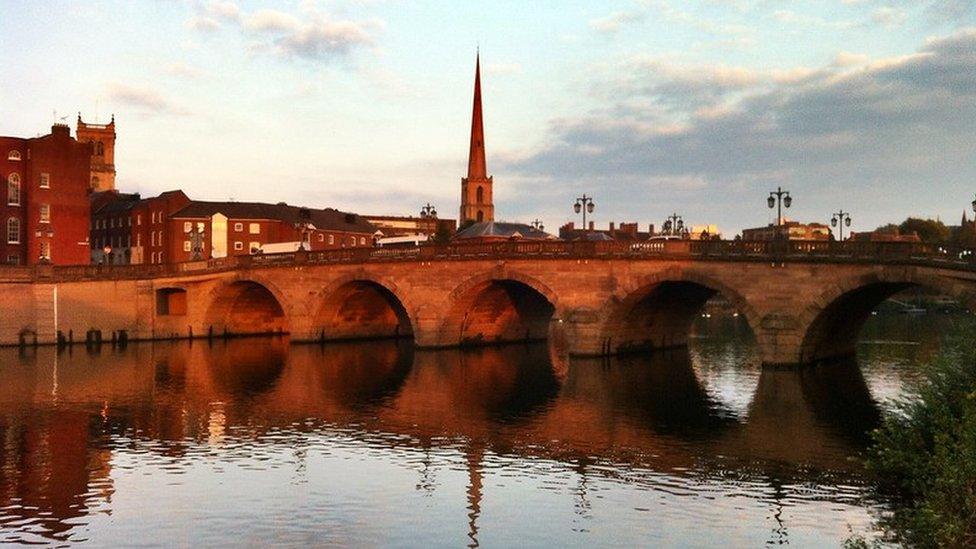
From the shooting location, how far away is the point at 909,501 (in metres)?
22.5

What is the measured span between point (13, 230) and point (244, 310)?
20.9m

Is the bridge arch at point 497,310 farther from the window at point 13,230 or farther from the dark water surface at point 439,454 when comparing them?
the window at point 13,230

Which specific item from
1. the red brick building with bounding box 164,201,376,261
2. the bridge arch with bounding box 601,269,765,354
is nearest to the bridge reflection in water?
the bridge arch with bounding box 601,269,765,354

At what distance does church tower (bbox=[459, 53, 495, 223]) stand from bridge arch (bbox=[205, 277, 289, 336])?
216 ft

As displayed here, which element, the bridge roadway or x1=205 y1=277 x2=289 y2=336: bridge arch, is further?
x1=205 y1=277 x2=289 y2=336: bridge arch

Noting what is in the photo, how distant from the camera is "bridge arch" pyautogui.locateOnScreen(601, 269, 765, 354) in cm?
4903

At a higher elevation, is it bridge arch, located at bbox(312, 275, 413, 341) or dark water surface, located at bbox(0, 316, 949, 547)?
bridge arch, located at bbox(312, 275, 413, 341)

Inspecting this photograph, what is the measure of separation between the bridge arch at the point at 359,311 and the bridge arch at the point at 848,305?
2631cm

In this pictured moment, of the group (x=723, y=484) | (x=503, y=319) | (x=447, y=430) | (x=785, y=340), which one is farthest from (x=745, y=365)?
(x=723, y=484)

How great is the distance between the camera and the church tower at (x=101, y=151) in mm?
153625

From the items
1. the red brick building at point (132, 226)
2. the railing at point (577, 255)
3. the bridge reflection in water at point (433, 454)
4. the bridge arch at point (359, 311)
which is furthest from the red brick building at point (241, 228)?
the bridge reflection in water at point (433, 454)

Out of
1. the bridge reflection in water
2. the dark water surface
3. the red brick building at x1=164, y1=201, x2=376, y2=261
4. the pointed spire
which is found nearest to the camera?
the dark water surface

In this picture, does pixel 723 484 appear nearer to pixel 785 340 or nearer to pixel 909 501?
pixel 909 501

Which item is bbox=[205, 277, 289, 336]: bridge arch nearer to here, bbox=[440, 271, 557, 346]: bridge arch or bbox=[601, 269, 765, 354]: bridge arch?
bbox=[440, 271, 557, 346]: bridge arch
